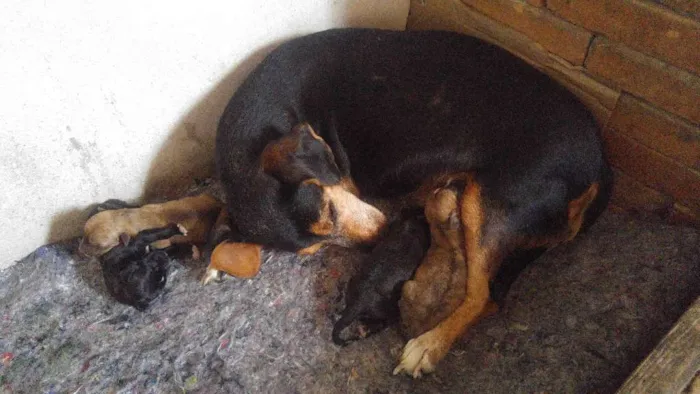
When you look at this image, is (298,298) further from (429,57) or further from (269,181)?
(429,57)

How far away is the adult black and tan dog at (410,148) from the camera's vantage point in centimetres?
187

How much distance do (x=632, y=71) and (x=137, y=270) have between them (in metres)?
1.94

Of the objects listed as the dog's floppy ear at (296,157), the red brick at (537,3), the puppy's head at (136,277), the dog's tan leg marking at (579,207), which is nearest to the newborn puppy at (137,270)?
the puppy's head at (136,277)

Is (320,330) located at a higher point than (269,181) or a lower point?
lower

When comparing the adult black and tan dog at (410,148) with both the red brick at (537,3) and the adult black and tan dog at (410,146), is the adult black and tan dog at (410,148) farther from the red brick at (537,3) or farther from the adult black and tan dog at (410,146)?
the red brick at (537,3)

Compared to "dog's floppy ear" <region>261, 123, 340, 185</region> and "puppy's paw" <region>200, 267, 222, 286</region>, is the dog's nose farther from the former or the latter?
"puppy's paw" <region>200, 267, 222, 286</region>

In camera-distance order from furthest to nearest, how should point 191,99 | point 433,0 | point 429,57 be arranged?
point 433,0 → point 191,99 → point 429,57

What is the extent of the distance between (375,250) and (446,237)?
0.88 feet

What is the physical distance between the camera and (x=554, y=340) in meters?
1.82

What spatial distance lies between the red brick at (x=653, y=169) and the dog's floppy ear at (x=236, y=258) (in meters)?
1.42

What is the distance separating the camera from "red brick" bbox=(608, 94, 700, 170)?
6.10 feet

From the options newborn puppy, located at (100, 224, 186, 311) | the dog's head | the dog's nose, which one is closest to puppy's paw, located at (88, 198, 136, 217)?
newborn puppy, located at (100, 224, 186, 311)

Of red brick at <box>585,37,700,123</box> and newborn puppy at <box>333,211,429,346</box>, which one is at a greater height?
red brick at <box>585,37,700,123</box>

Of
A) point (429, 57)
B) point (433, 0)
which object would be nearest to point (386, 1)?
point (433, 0)
